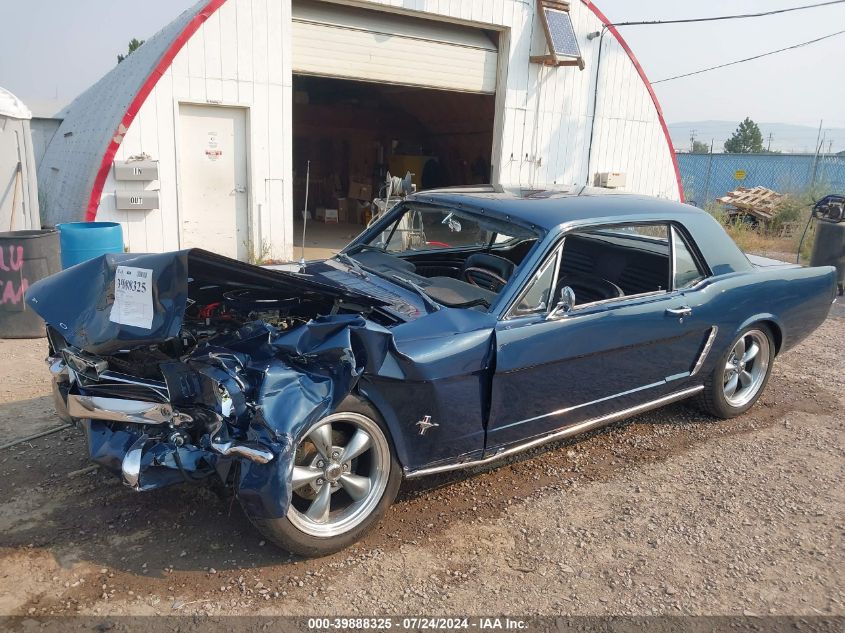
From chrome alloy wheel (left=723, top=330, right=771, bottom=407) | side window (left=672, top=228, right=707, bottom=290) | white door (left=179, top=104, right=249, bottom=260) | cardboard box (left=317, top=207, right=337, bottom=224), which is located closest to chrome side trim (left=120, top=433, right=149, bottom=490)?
side window (left=672, top=228, right=707, bottom=290)

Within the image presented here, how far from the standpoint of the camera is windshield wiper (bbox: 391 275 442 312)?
3325mm

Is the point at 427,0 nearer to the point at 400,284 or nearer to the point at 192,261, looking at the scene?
the point at 400,284

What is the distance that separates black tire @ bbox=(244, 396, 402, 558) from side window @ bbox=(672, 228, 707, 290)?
2313 millimetres

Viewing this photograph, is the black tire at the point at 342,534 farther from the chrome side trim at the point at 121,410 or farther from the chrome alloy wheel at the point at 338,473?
the chrome side trim at the point at 121,410

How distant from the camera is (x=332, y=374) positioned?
2.74 m

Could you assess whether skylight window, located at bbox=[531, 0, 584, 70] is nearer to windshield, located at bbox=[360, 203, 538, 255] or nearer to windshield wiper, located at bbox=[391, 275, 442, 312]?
windshield, located at bbox=[360, 203, 538, 255]

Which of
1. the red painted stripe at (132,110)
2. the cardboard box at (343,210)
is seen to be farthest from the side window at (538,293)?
the cardboard box at (343,210)

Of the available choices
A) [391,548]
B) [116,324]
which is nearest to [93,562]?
[116,324]

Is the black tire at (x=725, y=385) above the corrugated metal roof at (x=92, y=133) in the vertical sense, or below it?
below

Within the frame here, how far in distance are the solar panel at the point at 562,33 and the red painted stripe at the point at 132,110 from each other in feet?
19.0

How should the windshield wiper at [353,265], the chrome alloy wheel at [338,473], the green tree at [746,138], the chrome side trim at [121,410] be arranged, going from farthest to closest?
the green tree at [746,138]
the windshield wiper at [353,265]
the chrome alloy wheel at [338,473]
the chrome side trim at [121,410]

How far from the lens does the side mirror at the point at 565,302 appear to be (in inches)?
133

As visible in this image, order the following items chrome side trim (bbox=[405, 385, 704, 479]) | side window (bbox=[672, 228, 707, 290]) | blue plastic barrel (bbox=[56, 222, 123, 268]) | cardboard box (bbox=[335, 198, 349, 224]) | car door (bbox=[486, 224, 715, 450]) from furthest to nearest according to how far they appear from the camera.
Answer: cardboard box (bbox=[335, 198, 349, 224]) < blue plastic barrel (bbox=[56, 222, 123, 268]) < side window (bbox=[672, 228, 707, 290]) < car door (bbox=[486, 224, 715, 450]) < chrome side trim (bbox=[405, 385, 704, 479])

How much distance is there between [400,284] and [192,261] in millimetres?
1385
